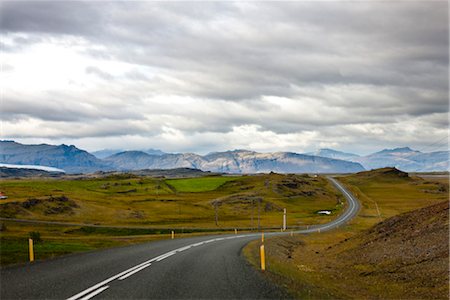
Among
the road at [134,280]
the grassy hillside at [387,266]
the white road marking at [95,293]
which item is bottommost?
the grassy hillside at [387,266]

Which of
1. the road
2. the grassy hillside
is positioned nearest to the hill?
the grassy hillside

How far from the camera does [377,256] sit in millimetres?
34062

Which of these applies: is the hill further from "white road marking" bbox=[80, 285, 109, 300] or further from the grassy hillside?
"white road marking" bbox=[80, 285, 109, 300]

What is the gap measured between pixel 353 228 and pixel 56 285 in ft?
310

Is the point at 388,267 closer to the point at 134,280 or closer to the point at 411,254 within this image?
the point at 411,254

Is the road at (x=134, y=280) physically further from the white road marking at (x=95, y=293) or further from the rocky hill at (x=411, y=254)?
the rocky hill at (x=411, y=254)

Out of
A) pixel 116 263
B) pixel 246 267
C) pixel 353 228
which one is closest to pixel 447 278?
pixel 246 267

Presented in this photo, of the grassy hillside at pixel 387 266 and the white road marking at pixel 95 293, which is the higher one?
the white road marking at pixel 95 293

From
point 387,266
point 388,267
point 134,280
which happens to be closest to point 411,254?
point 387,266

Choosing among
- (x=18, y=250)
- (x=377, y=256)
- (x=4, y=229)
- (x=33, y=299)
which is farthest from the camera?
(x=4, y=229)

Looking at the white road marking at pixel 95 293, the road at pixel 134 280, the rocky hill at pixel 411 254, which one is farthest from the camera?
the rocky hill at pixel 411 254

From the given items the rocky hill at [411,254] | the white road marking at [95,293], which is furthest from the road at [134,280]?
the rocky hill at [411,254]

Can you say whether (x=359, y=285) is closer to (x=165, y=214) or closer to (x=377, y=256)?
(x=377, y=256)

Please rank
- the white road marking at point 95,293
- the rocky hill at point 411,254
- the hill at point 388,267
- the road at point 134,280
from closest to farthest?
1. the white road marking at point 95,293
2. the road at point 134,280
3. the hill at point 388,267
4. the rocky hill at point 411,254
